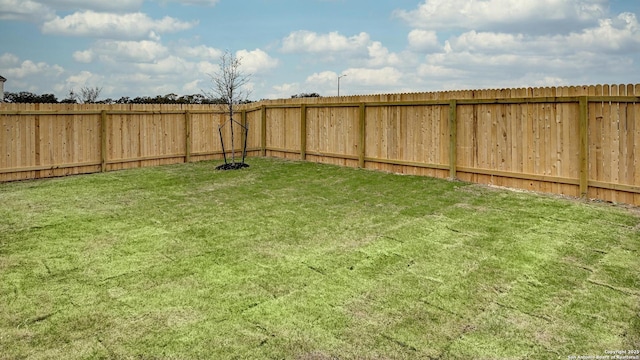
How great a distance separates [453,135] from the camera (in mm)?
9242

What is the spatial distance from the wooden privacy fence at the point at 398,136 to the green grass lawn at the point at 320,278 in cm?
74

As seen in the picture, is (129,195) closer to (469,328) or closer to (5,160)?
(5,160)

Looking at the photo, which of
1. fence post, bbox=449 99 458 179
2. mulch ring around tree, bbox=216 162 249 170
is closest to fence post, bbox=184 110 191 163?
mulch ring around tree, bbox=216 162 249 170

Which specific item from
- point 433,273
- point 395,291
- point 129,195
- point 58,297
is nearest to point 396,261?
point 433,273

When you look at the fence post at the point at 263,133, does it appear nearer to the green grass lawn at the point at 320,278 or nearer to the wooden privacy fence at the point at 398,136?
the wooden privacy fence at the point at 398,136

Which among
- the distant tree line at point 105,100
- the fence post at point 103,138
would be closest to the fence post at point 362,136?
the fence post at point 103,138

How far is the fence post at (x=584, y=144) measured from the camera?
7230 millimetres

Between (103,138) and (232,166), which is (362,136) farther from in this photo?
(103,138)

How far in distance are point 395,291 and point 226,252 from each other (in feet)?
6.88

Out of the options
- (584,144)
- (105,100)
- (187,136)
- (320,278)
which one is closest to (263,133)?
(187,136)

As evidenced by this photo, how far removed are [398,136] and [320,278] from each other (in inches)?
257

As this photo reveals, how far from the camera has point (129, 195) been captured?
28.2 ft

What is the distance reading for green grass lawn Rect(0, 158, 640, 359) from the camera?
3.24 metres

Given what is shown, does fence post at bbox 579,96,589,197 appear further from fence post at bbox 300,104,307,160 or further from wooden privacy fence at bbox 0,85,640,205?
fence post at bbox 300,104,307,160
